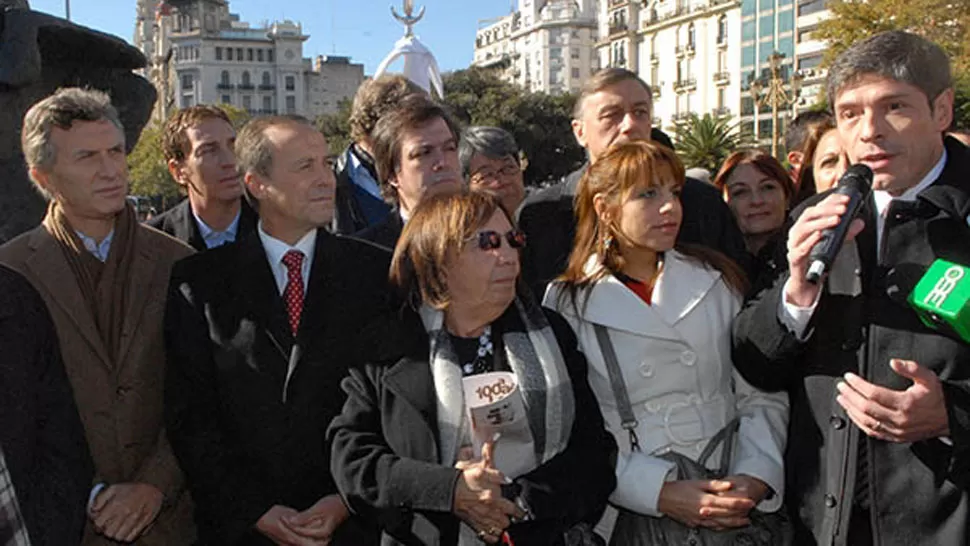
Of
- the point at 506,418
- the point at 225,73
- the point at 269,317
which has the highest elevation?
the point at 225,73

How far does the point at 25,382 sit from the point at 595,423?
5.35 feet

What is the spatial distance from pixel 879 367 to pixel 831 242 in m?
0.47

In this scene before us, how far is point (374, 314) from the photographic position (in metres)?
3.15

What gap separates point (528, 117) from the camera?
4322cm

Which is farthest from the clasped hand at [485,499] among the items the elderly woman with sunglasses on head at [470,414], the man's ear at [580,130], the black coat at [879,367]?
the man's ear at [580,130]

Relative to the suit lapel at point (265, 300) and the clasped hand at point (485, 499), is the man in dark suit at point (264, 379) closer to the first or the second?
the suit lapel at point (265, 300)

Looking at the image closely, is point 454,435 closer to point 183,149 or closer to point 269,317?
point 269,317

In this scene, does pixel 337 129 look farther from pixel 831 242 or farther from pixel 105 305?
pixel 831 242

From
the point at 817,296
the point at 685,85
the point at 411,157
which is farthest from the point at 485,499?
the point at 685,85

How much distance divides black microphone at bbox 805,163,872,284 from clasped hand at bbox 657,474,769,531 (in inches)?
27.4

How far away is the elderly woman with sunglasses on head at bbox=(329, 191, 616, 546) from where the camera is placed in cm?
255

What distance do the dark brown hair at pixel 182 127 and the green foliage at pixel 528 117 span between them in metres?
37.7

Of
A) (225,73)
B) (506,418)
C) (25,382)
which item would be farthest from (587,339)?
(225,73)

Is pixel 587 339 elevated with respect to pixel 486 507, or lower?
elevated
